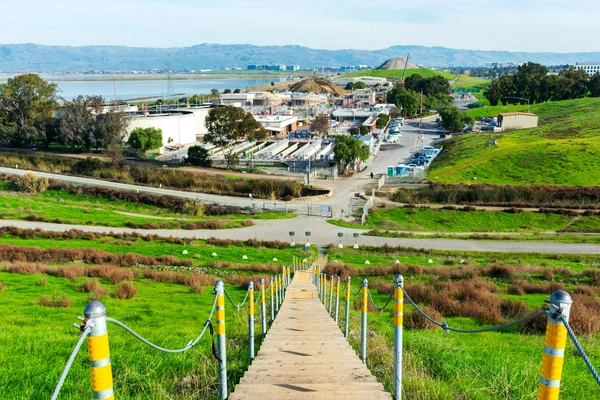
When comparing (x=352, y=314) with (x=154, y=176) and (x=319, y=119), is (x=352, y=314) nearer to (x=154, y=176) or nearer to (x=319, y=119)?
(x=154, y=176)

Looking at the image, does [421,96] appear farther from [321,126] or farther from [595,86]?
[321,126]

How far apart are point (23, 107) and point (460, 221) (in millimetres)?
54442

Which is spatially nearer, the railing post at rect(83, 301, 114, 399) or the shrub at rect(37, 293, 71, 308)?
the railing post at rect(83, 301, 114, 399)

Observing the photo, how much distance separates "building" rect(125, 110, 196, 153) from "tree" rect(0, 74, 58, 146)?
10.2 m

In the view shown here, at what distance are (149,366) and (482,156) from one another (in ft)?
175

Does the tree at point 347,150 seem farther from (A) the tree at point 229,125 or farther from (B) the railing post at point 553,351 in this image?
(B) the railing post at point 553,351

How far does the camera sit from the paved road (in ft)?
94.9

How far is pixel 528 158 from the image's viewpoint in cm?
5088

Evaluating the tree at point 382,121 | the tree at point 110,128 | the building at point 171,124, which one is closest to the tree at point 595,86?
the tree at point 382,121

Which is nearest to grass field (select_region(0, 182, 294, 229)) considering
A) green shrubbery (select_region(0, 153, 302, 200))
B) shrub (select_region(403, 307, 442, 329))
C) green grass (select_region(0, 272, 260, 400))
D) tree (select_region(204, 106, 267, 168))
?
green shrubbery (select_region(0, 153, 302, 200))

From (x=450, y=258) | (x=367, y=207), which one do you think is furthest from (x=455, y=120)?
(x=450, y=258)

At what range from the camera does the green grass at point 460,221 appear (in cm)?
3600

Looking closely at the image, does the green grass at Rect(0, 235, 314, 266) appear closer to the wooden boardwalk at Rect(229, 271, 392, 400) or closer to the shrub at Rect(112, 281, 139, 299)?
the shrub at Rect(112, 281, 139, 299)

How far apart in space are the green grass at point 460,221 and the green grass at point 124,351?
79.2 ft
